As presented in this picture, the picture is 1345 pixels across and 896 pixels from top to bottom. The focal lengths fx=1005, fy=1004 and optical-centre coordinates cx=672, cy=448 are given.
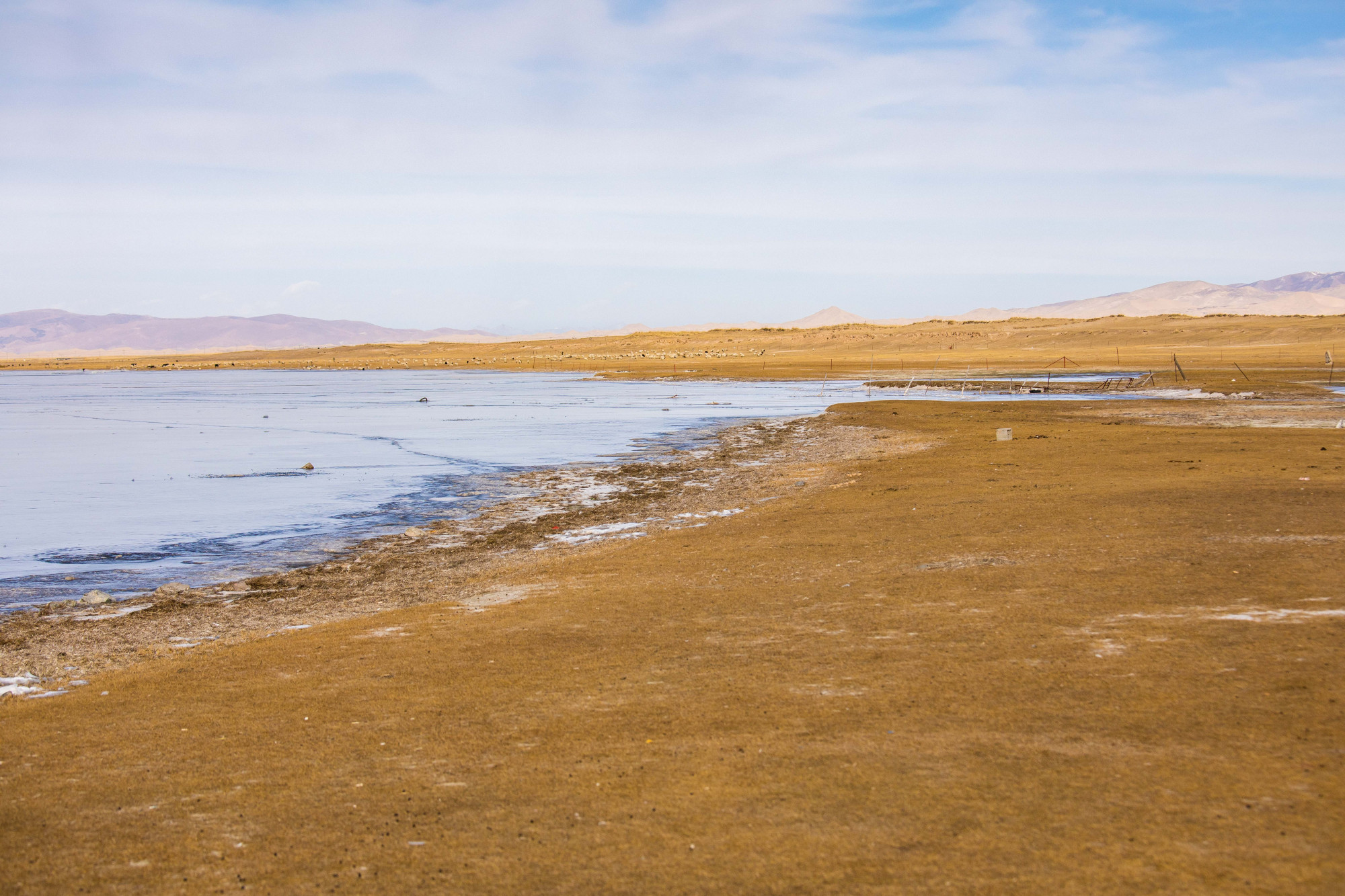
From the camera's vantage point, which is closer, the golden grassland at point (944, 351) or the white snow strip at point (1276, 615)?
the white snow strip at point (1276, 615)

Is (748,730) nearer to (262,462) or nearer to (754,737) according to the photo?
(754,737)

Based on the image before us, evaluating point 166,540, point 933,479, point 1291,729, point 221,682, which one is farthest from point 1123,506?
point 166,540

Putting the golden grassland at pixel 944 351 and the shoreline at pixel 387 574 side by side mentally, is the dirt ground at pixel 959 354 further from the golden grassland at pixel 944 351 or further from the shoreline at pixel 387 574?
the shoreline at pixel 387 574

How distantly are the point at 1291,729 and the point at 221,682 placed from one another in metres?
6.64

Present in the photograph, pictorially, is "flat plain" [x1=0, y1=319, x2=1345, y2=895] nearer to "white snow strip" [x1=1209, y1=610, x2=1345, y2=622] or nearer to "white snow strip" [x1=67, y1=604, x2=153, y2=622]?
"white snow strip" [x1=1209, y1=610, x2=1345, y2=622]

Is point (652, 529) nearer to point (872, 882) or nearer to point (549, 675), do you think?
point (549, 675)

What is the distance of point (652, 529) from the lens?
44.9ft

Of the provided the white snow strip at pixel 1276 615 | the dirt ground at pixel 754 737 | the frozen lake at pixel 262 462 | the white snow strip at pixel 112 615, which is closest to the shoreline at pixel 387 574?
the white snow strip at pixel 112 615

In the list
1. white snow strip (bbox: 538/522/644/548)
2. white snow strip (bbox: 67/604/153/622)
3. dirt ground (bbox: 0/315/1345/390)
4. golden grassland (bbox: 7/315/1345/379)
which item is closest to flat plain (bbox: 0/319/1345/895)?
white snow strip (bbox: 67/604/153/622)

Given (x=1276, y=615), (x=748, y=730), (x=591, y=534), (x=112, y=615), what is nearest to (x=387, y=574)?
(x=112, y=615)

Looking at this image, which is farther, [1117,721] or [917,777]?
[1117,721]

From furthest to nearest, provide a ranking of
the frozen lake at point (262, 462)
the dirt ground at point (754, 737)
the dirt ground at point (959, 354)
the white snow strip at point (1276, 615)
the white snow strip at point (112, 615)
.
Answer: the dirt ground at point (959, 354) → the frozen lake at point (262, 462) → the white snow strip at point (112, 615) → the white snow strip at point (1276, 615) → the dirt ground at point (754, 737)

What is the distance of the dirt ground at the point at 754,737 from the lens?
4156 millimetres

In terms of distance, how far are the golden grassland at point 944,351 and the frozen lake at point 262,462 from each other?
2293 centimetres
